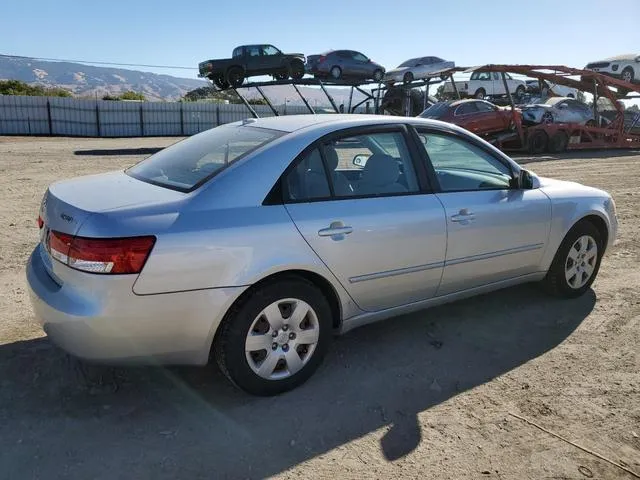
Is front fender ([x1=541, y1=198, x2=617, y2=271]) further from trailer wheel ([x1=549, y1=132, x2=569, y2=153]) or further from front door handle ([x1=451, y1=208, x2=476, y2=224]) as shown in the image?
trailer wheel ([x1=549, y1=132, x2=569, y2=153])

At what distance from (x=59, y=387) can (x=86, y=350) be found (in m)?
0.66

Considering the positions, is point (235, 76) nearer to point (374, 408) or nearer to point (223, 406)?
point (223, 406)

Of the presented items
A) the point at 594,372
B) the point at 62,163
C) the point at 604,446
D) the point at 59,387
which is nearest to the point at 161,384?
the point at 59,387

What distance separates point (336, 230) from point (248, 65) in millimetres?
20892

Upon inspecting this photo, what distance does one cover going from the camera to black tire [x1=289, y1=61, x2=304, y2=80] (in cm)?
2341

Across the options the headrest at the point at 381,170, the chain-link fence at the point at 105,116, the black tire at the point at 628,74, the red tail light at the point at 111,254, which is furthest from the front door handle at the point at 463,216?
the chain-link fence at the point at 105,116

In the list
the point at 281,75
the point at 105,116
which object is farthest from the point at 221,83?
the point at 105,116

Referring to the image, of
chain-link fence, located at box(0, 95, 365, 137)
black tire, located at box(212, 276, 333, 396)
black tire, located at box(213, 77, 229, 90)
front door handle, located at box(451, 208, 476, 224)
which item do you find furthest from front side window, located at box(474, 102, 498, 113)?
black tire, located at box(212, 276, 333, 396)

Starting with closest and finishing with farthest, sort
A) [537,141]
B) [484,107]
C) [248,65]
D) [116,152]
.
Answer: [484,107], [116,152], [537,141], [248,65]

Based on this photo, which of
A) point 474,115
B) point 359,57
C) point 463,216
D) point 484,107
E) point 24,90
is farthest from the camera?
point 24,90

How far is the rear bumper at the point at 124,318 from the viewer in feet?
8.71

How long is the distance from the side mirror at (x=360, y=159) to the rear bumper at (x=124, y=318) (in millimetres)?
1369

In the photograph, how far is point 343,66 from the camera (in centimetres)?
2545

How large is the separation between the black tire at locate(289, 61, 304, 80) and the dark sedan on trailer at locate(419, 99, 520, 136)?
8165 millimetres
